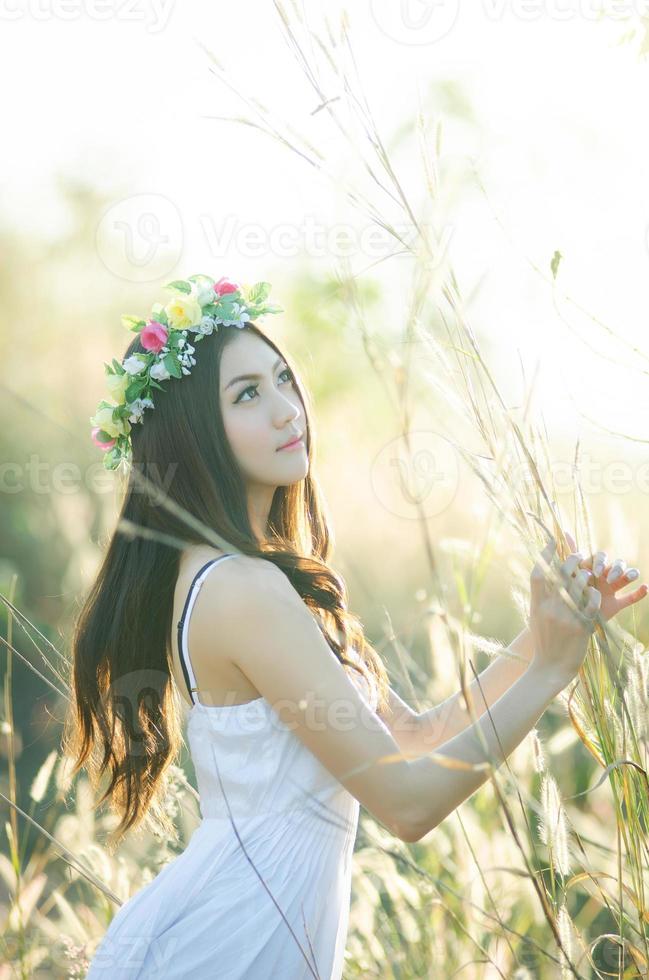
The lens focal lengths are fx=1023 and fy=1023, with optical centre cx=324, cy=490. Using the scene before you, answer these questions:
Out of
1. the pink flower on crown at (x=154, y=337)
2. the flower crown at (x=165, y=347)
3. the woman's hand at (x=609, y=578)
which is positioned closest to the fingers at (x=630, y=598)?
the woman's hand at (x=609, y=578)

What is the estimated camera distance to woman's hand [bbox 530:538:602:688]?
126cm

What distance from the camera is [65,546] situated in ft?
17.7

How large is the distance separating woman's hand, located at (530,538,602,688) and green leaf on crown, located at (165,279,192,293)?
1161mm

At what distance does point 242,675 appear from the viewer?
1665mm

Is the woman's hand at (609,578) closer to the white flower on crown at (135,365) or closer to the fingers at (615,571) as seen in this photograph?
the fingers at (615,571)

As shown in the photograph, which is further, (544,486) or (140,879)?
(140,879)

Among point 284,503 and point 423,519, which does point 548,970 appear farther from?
point 423,519

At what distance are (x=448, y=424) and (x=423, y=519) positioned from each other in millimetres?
319

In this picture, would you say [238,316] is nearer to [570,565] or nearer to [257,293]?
[257,293]

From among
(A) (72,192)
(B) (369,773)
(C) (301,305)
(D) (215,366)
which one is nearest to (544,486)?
(B) (369,773)

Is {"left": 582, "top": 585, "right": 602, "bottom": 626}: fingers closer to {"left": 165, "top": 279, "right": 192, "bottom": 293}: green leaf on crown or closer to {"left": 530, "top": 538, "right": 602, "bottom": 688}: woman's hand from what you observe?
{"left": 530, "top": 538, "right": 602, "bottom": 688}: woman's hand

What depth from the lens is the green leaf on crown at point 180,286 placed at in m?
2.20

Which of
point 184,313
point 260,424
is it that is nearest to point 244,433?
point 260,424

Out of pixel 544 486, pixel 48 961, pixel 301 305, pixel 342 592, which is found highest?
pixel 301 305
